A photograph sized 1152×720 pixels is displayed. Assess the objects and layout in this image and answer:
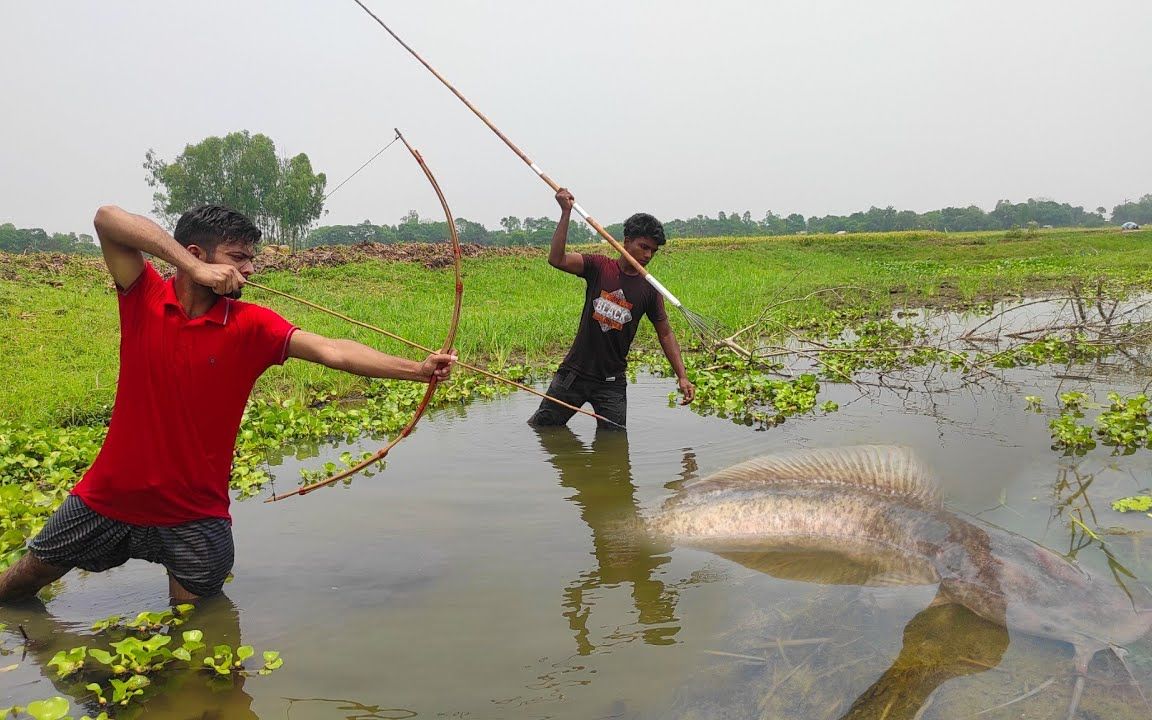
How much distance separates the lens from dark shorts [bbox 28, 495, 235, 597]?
271 centimetres

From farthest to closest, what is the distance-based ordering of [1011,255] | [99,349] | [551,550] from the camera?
1. [1011,255]
2. [99,349]
3. [551,550]

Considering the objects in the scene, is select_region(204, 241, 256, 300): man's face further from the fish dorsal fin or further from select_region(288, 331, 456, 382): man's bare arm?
the fish dorsal fin

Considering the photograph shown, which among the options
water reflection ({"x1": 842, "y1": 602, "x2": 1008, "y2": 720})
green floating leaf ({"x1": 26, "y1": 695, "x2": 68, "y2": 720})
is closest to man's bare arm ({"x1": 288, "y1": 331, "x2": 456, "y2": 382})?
green floating leaf ({"x1": 26, "y1": 695, "x2": 68, "y2": 720})

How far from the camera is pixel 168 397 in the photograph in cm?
265

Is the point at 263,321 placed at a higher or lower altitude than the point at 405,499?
higher

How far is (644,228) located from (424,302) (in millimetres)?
8662

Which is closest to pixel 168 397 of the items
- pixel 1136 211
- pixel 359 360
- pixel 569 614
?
pixel 359 360

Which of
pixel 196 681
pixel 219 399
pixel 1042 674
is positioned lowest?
pixel 1042 674

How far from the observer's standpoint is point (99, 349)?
7.80 meters

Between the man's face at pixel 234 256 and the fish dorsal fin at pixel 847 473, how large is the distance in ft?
7.52

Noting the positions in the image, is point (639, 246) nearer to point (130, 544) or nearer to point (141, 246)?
point (141, 246)

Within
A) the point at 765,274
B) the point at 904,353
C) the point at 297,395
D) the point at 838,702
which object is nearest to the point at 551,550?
the point at 838,702

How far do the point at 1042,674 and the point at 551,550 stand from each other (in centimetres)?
196

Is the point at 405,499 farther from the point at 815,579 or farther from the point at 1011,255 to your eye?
the point at 1011,255
